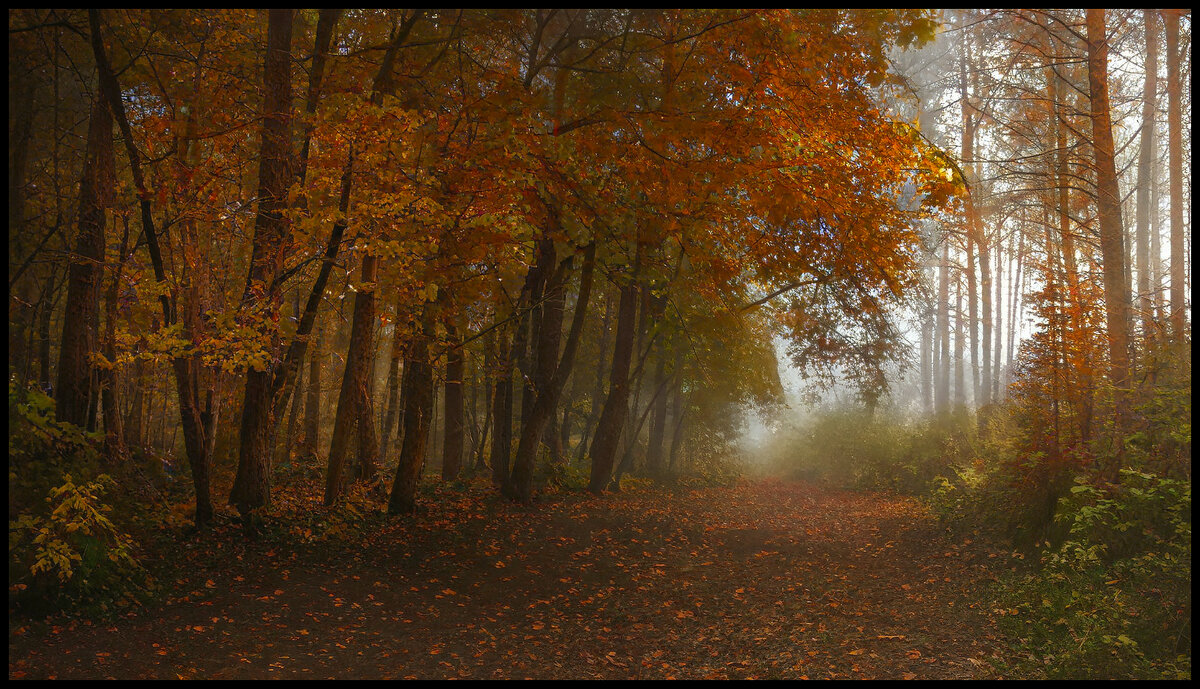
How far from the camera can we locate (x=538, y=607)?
26.2ft

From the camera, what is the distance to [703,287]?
12.2 metres

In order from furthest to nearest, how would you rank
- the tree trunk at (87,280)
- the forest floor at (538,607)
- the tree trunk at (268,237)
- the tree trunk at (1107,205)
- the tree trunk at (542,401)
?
the tree trunk at (542,401) < the tree trunk at (1107,205) < the tree trunk at (268,237) < the tree trunk at (87,280) < the forest floor at (538,607)

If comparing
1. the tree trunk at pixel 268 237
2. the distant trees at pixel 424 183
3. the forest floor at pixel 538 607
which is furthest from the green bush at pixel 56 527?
the tree trunk at pixel 268 237

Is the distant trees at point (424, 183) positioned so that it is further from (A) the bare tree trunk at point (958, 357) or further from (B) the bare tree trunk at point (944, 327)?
(B) the bare tree trunk at point (944, 327)

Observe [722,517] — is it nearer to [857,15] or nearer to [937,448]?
[937,448]

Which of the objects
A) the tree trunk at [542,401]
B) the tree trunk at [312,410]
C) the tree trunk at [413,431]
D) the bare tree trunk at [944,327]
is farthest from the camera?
the bare tree trunk at [944,327]

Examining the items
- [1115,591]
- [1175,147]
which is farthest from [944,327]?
[1115,591]

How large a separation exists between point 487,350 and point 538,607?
19.7ft

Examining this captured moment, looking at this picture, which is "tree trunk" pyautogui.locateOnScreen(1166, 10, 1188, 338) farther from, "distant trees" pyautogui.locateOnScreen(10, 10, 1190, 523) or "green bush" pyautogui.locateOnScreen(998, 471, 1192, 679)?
"green bush" pyautogui.locateOnScreen(998, 471, 1192, 679)

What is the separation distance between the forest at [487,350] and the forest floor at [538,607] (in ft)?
0.18

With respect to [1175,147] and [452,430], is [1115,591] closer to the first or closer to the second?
[452,430]

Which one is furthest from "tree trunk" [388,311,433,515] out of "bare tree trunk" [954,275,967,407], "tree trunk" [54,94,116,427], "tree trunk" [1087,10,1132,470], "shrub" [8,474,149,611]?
"bare tree trunk" [954,275,967,407]

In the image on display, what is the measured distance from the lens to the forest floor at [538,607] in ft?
19.2
